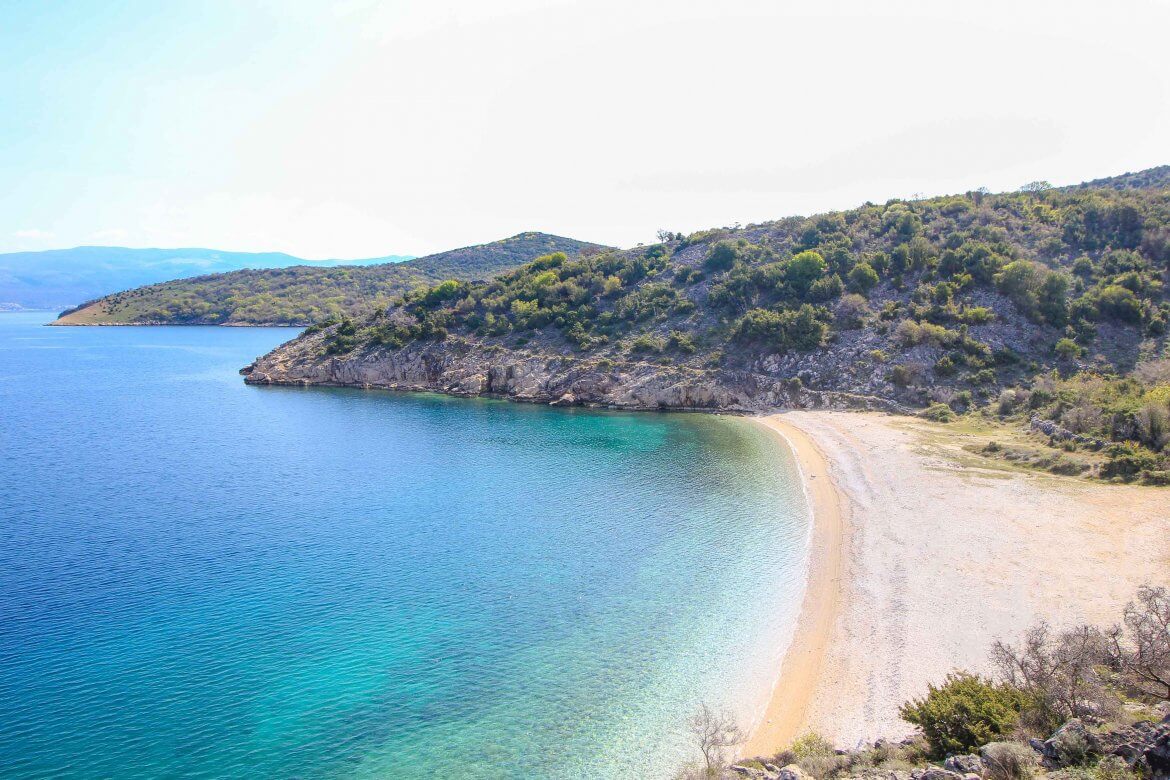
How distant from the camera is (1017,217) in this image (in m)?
71.9

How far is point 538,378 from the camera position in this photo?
6869cm

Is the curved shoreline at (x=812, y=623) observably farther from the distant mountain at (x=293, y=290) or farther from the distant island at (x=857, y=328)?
the distant mountain at (x=293, y=290)

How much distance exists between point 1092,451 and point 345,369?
72.3 metres

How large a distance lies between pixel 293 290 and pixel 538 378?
432ft

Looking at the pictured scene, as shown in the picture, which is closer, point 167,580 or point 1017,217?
point 167,580

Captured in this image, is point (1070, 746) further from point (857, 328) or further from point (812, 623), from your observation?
point (857, 328)

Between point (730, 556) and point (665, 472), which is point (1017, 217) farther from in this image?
point (730, 556)

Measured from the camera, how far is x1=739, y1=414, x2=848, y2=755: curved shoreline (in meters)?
16.8

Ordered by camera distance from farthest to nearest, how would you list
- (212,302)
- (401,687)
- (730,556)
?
(212,302), (730,556), (401,687)

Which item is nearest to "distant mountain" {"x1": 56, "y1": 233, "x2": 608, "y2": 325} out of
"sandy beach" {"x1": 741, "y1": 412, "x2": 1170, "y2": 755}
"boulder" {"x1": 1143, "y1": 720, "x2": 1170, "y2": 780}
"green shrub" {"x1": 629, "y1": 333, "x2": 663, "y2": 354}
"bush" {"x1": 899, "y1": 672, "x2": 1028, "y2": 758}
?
"green shrub" {"x1": 629, "y1": 333, "x2": 663, "y2": 354}

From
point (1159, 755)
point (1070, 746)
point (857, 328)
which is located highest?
point (857, 328)

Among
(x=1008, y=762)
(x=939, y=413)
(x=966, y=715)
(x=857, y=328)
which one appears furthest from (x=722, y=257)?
(x=1008, y=762)

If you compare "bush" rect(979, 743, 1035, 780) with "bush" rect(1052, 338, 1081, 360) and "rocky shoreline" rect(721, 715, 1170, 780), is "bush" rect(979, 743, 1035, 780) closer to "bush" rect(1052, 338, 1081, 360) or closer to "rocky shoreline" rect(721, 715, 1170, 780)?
"rocky shoreline" rect(721, 715, 1170, 780)

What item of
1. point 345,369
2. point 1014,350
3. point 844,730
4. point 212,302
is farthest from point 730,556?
point 212,302
